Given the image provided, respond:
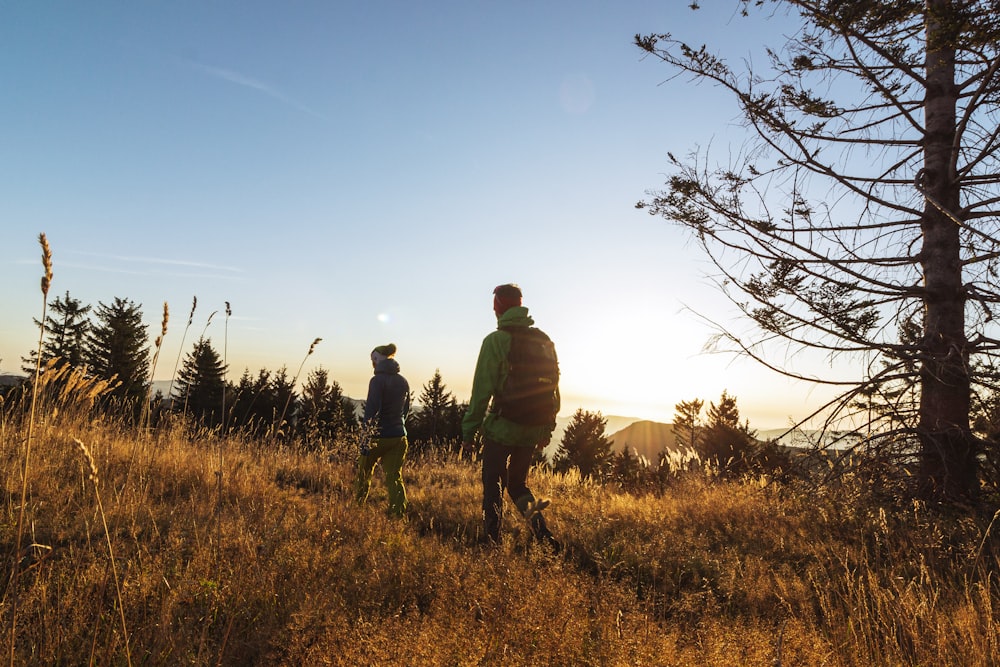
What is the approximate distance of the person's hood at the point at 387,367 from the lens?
648 centimetres

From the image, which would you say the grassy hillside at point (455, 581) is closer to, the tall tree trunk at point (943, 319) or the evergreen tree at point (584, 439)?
the tall tree trunk at point (943, 319)

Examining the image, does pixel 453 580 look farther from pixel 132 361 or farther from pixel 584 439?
pixel 584 439

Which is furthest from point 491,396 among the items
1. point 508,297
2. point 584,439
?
point 584,439

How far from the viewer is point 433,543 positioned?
179 inches

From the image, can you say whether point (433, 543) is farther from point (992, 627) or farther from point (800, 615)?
point (992, 627)

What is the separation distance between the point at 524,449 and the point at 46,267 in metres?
3.77

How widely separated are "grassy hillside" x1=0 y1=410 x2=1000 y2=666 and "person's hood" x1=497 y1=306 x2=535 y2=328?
1877 millimetres

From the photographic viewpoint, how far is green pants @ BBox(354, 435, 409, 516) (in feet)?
19.2

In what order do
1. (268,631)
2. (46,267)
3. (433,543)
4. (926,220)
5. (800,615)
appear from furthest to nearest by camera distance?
(926,220) < (433,543) < (800,615) < (268,631) < (46,267)

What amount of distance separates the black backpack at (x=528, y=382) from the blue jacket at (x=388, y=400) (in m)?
2.03

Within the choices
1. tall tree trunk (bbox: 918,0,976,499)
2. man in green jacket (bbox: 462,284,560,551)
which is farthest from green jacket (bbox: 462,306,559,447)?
tall tree trunk (bbox: 918,0,976,499)

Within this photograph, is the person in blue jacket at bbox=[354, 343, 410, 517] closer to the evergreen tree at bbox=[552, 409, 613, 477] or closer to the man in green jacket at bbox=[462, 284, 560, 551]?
the man in green jacket at bbox=[462, 284, 560, 551]

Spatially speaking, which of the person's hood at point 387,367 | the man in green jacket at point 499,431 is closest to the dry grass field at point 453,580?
the man in green jacket at point 499,431

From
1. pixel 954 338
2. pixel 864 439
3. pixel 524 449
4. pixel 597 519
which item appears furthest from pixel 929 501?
pixel 524 449
